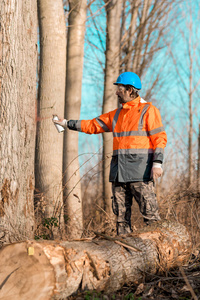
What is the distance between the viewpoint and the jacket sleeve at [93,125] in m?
4.38

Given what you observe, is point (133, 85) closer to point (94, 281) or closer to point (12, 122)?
point (12, 122)

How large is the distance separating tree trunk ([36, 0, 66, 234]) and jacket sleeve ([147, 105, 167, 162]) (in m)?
1.59

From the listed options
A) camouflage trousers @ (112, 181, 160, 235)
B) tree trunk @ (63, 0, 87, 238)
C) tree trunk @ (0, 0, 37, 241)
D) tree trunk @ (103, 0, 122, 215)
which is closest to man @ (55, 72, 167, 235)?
camouflage trousers @ (112, 181, 160, 235)

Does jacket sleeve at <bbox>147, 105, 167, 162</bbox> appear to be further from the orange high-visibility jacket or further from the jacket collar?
the jacket collar

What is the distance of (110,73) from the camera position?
24.8ft

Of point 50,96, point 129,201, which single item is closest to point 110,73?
point 50,96

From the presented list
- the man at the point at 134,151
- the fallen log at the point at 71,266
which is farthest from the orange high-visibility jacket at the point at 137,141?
the fallen log at the point at 71,266

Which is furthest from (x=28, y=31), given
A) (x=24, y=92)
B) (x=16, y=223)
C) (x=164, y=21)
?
(x=164, y=21)

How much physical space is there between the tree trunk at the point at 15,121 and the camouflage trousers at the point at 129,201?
3.57 feet

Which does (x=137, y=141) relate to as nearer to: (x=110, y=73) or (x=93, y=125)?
(x=93, y=125)

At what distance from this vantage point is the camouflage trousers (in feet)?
13.1

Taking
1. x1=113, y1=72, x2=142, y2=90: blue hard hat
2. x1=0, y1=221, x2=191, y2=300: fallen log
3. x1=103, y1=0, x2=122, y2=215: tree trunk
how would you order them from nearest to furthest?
x1=0, y1=221, x2=191, y2=300: fallen log < x1=113, y1=72, x2=142, y2=90: blue hard hat < x1=103, y1=0, x2=122, y2=215: tree trunk

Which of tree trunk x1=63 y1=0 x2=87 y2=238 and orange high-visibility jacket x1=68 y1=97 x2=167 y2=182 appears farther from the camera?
tree trunk x1=63 y1=0 x2=87 y2=238

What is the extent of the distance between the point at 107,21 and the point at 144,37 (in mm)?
1734
